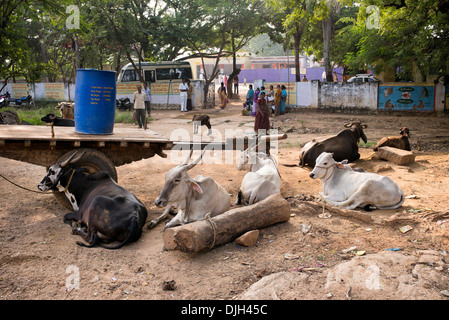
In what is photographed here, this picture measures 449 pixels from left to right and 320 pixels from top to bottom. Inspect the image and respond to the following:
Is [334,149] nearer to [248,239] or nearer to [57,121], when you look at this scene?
[248,239]

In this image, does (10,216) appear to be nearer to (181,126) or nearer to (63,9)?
(63,9)

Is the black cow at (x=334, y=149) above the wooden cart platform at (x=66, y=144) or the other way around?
the other way around

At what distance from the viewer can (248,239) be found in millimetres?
4820

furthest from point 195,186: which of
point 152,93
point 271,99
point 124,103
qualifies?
point 152,93

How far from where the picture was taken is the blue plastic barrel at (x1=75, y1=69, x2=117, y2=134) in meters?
6.28

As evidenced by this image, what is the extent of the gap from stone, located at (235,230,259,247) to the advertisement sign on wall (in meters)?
14.9

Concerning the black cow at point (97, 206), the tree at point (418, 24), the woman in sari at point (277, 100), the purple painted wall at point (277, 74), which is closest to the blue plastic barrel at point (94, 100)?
the black cow at point (97, 206)

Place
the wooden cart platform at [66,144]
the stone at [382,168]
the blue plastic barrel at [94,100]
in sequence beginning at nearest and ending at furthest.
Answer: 1. the wooden cart platform at [66,144]
2. the blue plastic barrel at [94,100]
3. the stone at [382,168]

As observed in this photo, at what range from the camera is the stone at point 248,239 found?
480cm

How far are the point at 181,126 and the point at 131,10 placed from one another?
9483mm

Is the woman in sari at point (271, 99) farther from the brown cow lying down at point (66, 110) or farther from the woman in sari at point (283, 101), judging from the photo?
the brown cow lying down at point (66, 110)

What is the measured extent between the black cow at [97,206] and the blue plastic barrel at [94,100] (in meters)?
0.60

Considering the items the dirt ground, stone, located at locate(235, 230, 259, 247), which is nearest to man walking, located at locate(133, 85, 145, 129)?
the dirt ground

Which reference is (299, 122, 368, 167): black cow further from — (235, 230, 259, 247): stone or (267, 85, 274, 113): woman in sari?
(267, 85, 274, 113): woman in sari
